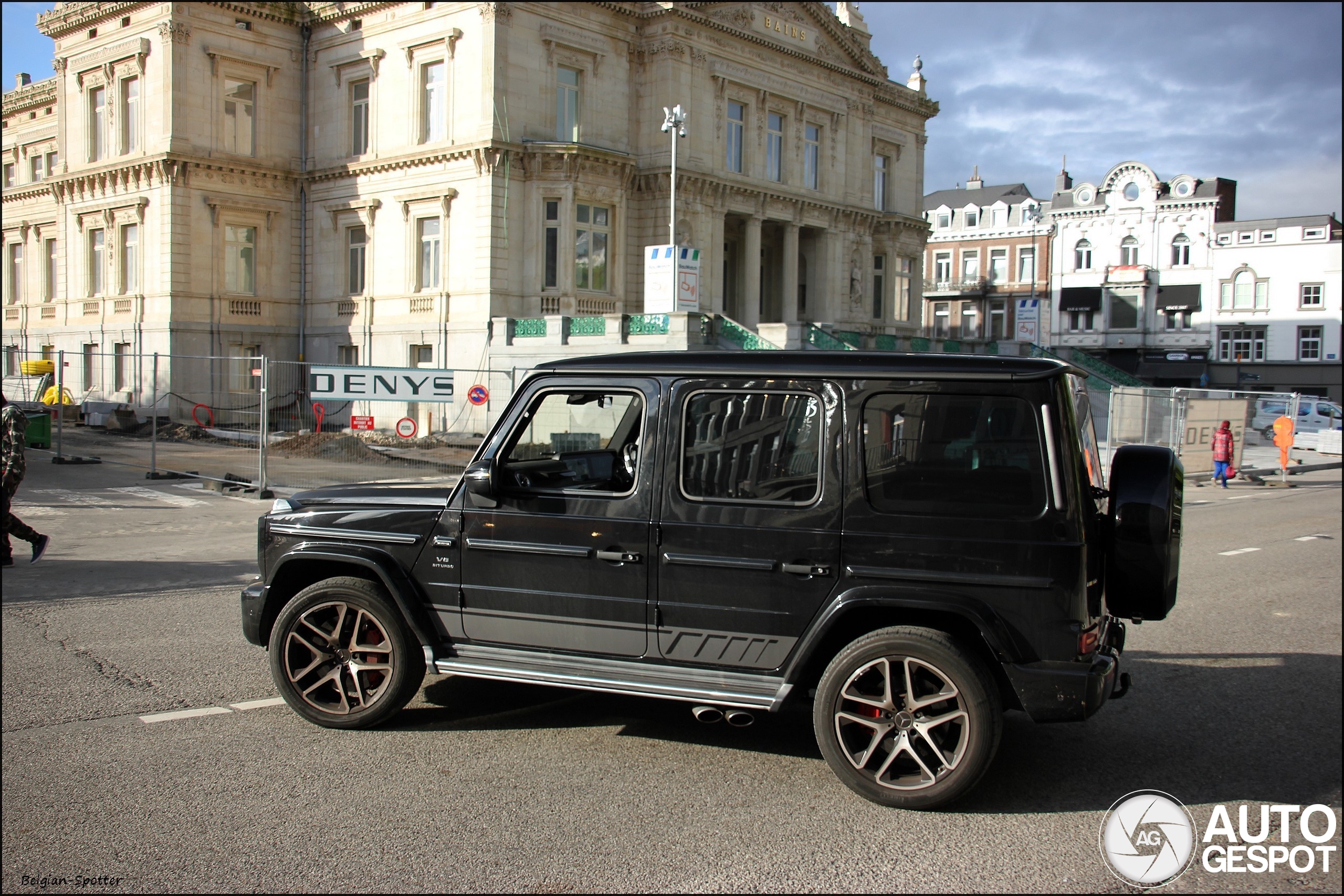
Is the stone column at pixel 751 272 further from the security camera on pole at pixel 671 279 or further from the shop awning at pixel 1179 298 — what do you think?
the shop awning at pixel 1179 298

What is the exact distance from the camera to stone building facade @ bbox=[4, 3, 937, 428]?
110 ft

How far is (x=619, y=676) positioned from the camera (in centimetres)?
507

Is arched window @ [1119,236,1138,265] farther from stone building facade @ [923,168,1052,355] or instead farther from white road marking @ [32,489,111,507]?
white road marking @ [32,489,111,507]

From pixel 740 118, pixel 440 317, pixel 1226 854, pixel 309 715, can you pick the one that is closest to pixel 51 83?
pixel 440 317

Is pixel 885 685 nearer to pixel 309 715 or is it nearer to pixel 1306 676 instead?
pixel 309 715

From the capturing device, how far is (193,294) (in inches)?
1404

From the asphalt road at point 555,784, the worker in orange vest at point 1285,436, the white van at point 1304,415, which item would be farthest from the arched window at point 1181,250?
the asphalt road at point 555,784

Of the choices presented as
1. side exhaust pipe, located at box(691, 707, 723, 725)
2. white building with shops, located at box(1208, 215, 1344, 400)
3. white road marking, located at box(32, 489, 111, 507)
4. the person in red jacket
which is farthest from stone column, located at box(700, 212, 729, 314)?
white building with shops, located at box(1208, 215, 1344, 400)

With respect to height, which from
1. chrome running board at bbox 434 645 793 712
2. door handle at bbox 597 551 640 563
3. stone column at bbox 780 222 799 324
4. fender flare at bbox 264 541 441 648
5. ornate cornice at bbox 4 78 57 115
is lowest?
chrome running board at bbox 434 645 793 712

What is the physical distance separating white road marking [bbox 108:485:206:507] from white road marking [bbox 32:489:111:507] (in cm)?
61

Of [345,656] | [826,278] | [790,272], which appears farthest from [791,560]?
[826,278]

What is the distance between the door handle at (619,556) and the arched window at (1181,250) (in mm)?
69450

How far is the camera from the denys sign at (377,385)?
1647cm

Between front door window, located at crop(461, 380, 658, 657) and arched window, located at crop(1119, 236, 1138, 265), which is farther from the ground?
arched window, located at crop(1119, 236, 1138, 265)
